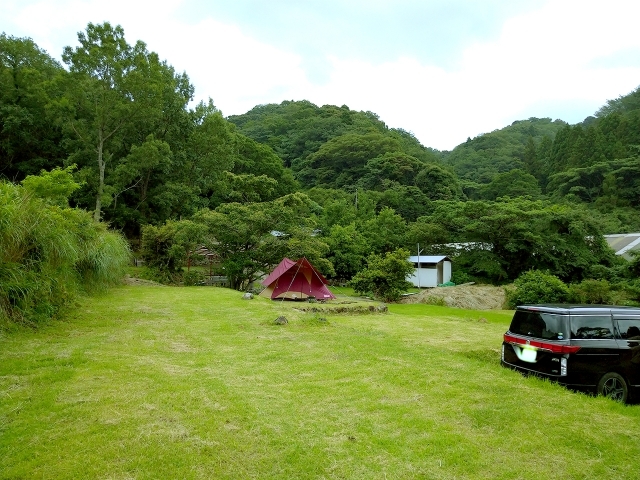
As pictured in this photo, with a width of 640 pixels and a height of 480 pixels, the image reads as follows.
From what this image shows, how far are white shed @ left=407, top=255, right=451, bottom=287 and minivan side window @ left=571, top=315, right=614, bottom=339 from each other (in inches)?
848

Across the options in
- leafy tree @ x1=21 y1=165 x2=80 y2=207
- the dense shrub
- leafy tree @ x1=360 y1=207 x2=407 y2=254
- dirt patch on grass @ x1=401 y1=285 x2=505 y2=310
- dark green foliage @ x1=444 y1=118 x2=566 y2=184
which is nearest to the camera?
leafy tree @ x1=21 y1=165 x2=80 y2=207

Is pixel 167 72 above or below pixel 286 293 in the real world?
above

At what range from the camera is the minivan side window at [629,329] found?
5324 mm

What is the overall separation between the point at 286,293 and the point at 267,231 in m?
4.96

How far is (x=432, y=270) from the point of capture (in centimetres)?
2700

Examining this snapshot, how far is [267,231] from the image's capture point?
2038cm

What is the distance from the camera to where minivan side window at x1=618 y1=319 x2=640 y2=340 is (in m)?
5.32

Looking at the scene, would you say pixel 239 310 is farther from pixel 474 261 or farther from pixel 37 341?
pixel 474 261

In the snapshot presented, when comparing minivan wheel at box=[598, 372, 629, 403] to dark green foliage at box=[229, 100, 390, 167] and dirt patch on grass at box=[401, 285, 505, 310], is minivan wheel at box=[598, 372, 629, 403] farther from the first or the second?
dark green foliage at box=[229, 100, 390, 167]

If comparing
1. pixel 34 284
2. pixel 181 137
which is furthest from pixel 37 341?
pixel 181 137

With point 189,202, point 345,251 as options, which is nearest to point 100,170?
point 189,202

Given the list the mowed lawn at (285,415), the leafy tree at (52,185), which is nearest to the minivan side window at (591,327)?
the mowed lawn at (285,415)

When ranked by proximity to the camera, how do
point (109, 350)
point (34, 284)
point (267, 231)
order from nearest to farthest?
point (109, 350) < point (34, 284) < point (267, 231)

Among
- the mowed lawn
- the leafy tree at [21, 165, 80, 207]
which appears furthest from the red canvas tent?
the mowed lawn
